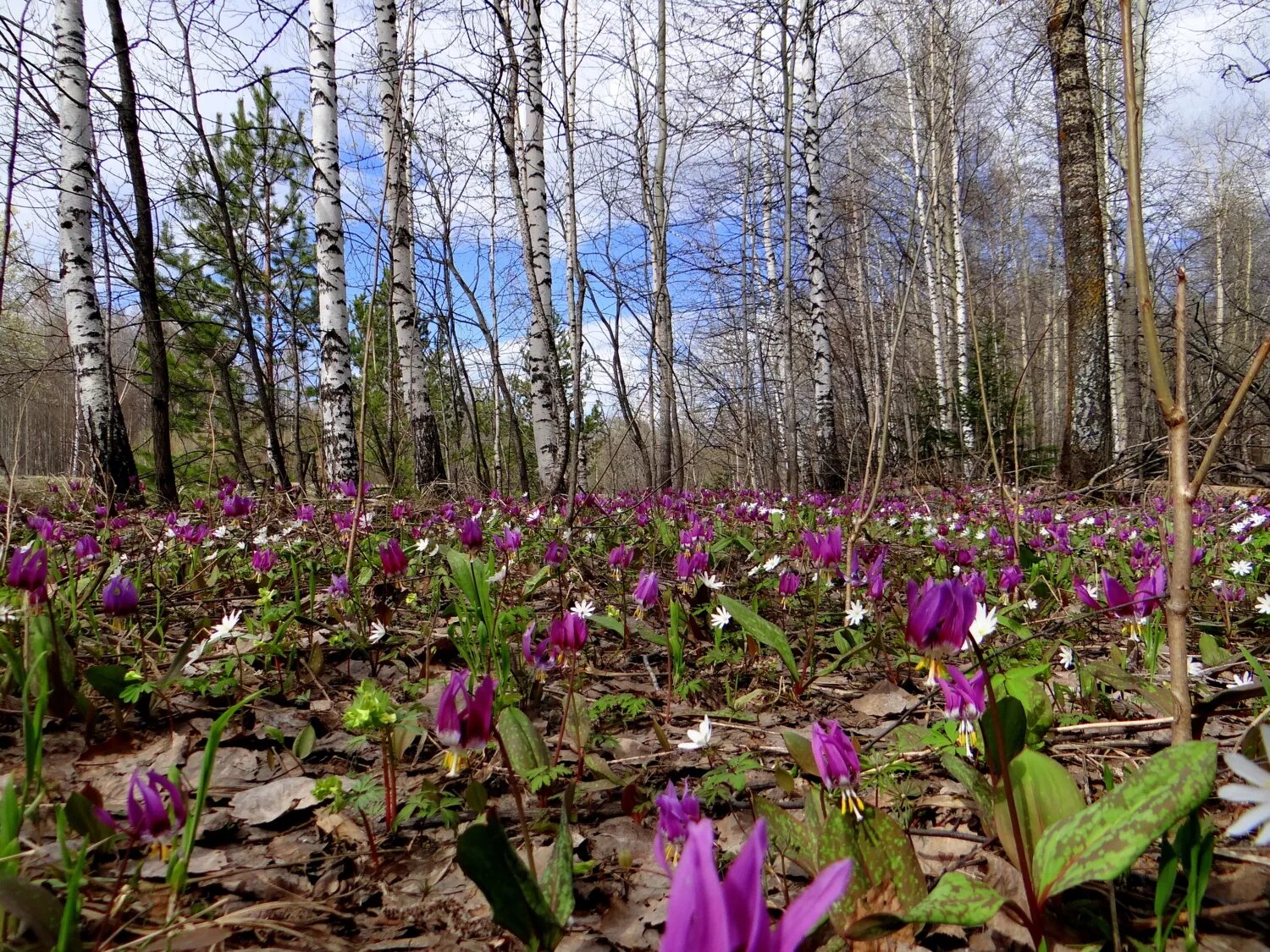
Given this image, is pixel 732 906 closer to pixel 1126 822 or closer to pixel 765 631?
pixel 1126 822

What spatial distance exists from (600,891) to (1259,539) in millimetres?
4059

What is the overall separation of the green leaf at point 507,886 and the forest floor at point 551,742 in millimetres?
61

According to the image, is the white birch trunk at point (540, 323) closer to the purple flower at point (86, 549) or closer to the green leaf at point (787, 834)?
the purple flower at point (86, 549)

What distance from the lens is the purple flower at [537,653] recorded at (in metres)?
1.61

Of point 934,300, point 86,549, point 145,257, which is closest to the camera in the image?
point 86,549

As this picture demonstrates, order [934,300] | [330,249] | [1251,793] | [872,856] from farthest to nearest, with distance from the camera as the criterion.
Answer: [934,300] < [330,249] < [872,856] < [1251,793]

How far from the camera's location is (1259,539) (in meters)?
3.46

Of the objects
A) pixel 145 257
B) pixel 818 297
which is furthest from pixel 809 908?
pixel 818 297

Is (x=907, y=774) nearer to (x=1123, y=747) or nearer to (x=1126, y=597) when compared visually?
(x=1123, y=747)

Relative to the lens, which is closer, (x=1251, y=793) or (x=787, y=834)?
(x=1251, y=793)

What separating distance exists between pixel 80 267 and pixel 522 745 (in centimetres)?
774

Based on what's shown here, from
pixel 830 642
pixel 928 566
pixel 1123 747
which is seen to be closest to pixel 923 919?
pixel 1123 747

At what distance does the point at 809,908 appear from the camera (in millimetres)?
407

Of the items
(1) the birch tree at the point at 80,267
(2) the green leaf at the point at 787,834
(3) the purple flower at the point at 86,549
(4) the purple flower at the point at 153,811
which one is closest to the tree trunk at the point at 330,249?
(1) the birch tree at the point at 80,267
